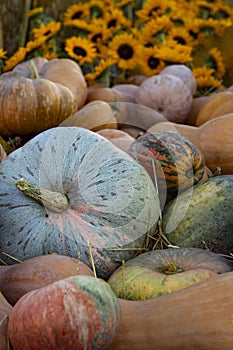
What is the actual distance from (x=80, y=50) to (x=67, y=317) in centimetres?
306

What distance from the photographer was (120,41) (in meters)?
4.12

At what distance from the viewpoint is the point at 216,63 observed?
412 cm

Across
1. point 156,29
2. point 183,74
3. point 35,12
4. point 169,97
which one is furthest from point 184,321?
point 35,12

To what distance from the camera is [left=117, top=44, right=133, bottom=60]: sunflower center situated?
4.11m

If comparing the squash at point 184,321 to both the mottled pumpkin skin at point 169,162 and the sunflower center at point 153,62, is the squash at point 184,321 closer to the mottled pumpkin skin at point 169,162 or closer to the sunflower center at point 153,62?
the mottled pumpkin skin at point 169,162

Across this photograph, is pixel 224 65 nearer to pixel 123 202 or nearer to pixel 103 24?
pixel 103 24

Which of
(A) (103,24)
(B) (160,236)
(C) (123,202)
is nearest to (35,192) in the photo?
(C) (123,202)

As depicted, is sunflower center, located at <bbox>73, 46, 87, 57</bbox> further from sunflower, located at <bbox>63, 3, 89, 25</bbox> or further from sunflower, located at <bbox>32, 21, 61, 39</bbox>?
sunflower, located at <bbox>63, 3, 89, 25</bbox>

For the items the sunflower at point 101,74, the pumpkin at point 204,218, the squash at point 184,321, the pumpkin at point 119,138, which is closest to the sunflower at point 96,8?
the sunflower at point 101,74

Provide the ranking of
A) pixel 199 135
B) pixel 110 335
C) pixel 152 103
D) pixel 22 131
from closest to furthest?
pixel 110 335
pixel 199 135
pixel 22 131
pixel 152 103

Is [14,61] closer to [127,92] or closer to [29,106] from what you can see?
[127,92]

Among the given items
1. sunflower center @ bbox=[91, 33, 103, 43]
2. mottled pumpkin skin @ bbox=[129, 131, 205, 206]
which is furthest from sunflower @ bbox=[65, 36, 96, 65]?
mottled pumpkin skin @ bbox=[129, 131, 205, 206]

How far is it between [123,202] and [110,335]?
0.68 metres

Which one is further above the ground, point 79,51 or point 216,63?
point 79,51
